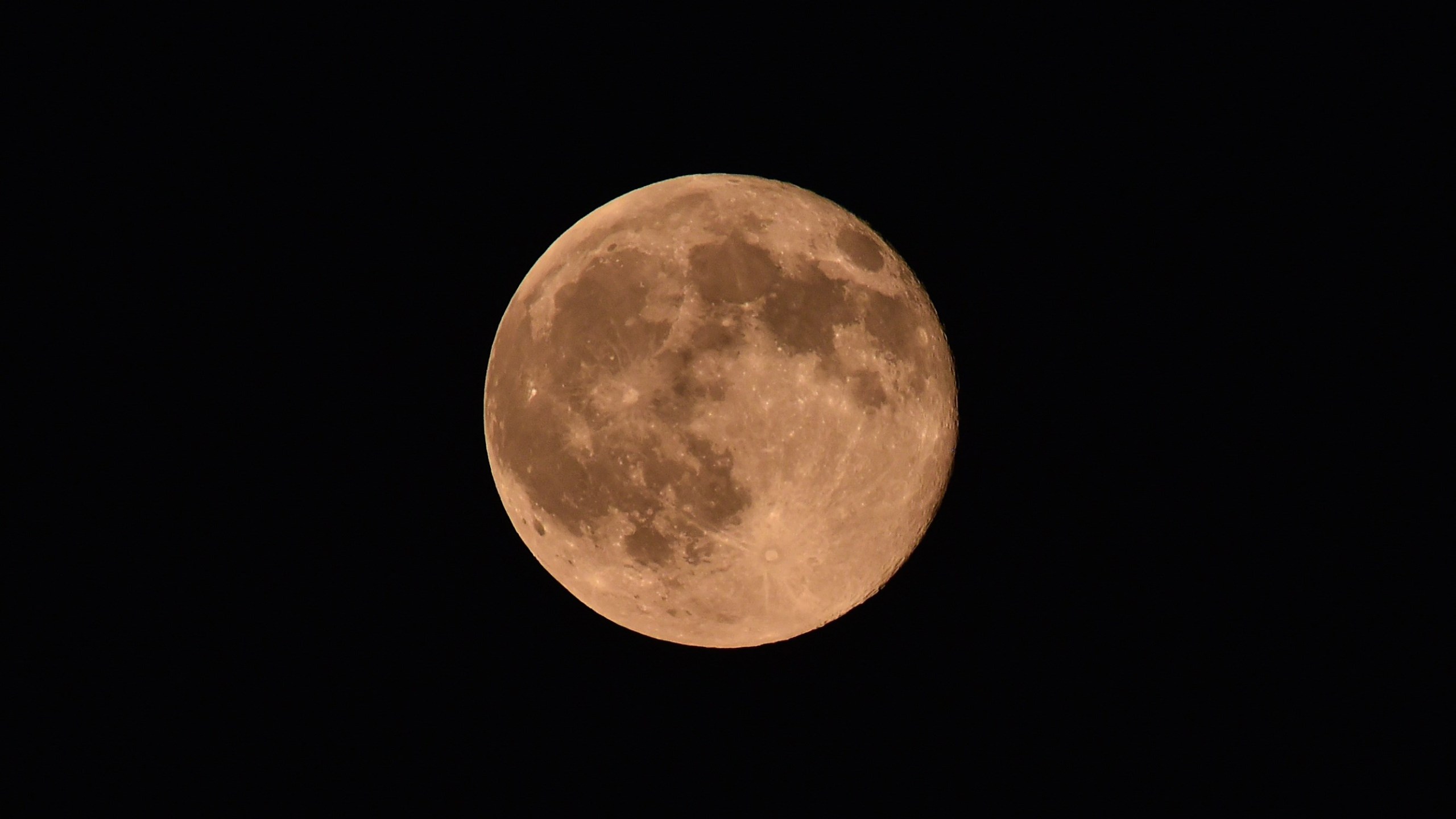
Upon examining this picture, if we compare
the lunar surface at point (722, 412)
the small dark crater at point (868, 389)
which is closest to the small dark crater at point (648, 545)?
the lunar surface at point (722, 412)

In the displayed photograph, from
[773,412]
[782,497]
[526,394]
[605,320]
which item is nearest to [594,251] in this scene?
[605,320]

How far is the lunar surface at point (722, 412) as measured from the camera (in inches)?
154

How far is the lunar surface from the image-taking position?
3.91 meters

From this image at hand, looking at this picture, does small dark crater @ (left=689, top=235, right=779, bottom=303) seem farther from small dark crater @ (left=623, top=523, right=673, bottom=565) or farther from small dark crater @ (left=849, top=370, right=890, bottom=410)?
small dark crater @ (left=623, top=523, right=673, bottom=565)

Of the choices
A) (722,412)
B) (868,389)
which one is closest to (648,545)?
(722,412)

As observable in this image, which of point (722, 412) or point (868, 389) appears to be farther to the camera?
point (868, 389)

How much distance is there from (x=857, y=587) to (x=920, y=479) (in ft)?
2.31

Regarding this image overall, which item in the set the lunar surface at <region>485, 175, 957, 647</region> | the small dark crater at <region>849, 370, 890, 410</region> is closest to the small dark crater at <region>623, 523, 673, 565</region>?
the lunar surface at <region>485, 175, 957, 647</region>

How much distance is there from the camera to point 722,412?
3857mm

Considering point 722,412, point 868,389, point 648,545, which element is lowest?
point 648,545

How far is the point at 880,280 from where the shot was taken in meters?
4.45

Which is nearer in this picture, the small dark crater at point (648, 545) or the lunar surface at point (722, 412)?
the lunar surface at point (722, 412)

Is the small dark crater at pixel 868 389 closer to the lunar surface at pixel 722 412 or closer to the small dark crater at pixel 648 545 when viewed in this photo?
the lunar surface at pixel 722 412

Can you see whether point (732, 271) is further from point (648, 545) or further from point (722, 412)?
point (648, 545)
